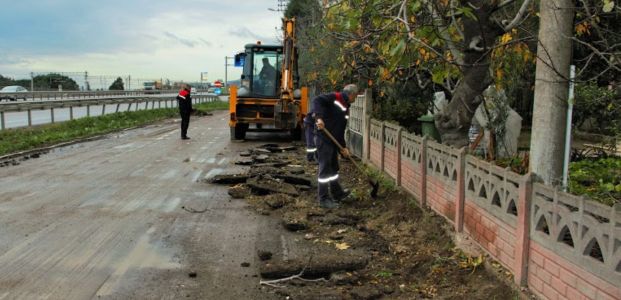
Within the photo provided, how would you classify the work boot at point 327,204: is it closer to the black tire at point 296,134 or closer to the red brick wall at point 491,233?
the red brick wall at point 491,233

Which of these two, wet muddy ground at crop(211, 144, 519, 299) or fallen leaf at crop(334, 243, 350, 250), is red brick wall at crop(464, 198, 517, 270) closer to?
wet muddy ground at crop(211, 144, 519, 299)

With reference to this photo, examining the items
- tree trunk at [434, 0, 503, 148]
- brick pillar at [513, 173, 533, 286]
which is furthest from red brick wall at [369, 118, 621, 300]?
tree trunk at [434, 0, 503, 148]

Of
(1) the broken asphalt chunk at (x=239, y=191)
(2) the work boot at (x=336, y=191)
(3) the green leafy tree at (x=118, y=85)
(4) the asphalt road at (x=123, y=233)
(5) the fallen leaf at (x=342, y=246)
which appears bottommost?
(4) the asphalt road at (x=123, y=233)

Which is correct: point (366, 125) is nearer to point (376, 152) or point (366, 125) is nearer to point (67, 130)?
point (376, 152)

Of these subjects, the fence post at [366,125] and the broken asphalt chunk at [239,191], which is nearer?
the broken asphalt chunk at [239,191]

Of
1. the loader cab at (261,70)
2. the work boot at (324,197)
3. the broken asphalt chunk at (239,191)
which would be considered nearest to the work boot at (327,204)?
the work boot at (324,197)

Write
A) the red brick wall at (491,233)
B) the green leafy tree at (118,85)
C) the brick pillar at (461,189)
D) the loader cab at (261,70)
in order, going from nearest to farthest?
the red brick wall at (491,233), the brick pillar at (461,189), the loader cab at (261,70), the green leafy tree at (118,85)

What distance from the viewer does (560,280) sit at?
3703 mm

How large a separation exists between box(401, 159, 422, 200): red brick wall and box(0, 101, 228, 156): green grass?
10.5 m

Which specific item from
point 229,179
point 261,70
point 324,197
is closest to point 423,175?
point 324,197

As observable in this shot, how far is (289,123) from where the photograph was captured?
17.3 m

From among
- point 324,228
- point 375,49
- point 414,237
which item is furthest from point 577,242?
point 375,49

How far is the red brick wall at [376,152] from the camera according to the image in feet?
33.1

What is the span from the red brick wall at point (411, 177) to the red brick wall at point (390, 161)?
0.49 metres
